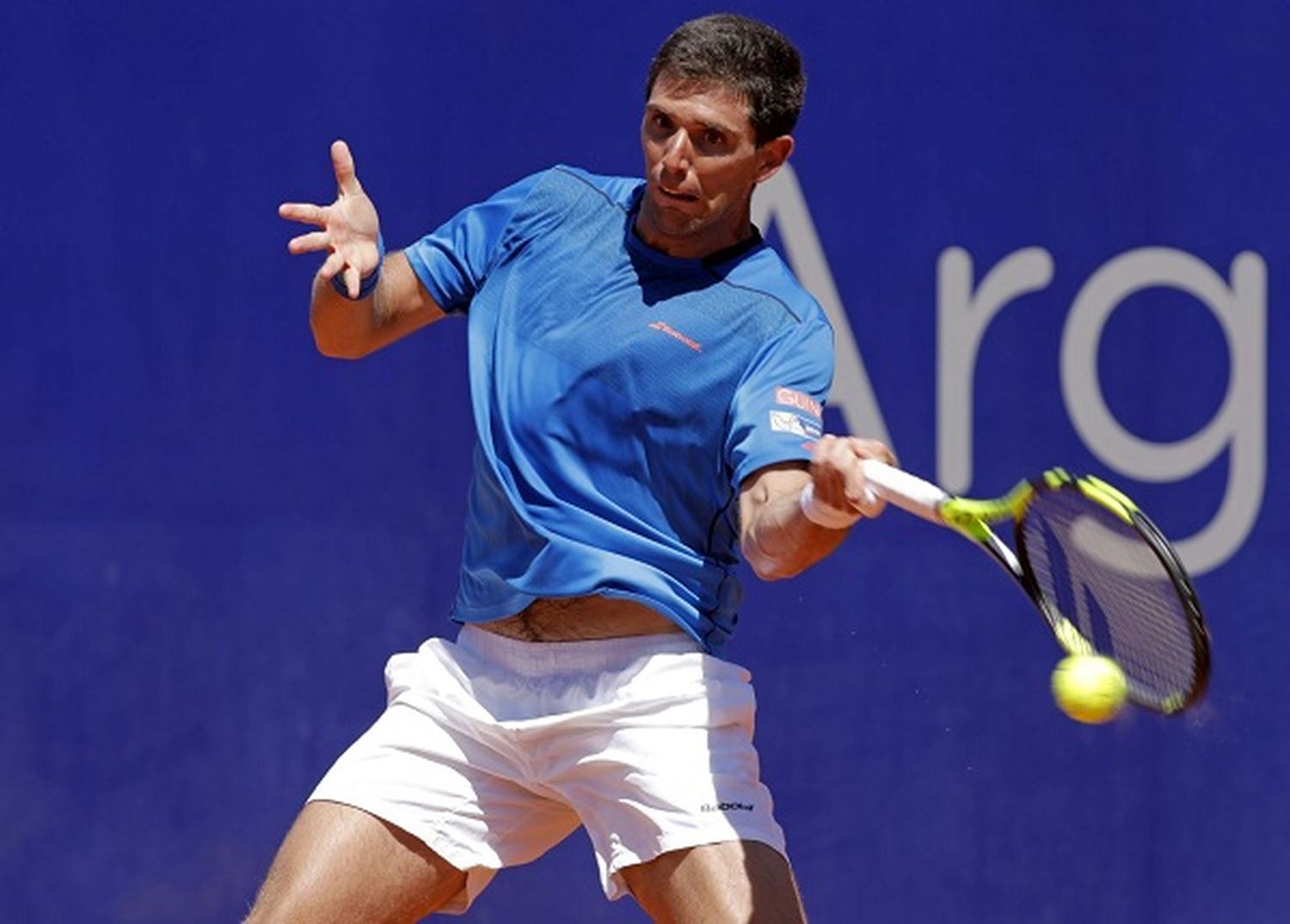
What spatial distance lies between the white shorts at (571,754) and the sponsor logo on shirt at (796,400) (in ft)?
1.34

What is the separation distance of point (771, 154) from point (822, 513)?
0.79 metres

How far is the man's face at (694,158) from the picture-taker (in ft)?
13.2

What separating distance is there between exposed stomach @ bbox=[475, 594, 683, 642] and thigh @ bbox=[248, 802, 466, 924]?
1.23 ft

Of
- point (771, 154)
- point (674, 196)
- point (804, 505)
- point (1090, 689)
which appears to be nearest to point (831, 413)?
point (771, 154)

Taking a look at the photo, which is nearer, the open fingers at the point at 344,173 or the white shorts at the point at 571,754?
the white shorts at the point at 571,754

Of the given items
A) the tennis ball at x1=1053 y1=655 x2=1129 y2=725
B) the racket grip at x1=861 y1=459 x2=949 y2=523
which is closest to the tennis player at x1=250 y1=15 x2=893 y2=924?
the racket grip at x1=861 y1=459 x2=949 y2=523

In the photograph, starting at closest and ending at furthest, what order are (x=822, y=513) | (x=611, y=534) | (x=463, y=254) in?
(x=822, y=513) → (x=611, y=534) → (x=463, y=254)

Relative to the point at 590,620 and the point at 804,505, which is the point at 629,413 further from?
the point at 804,505

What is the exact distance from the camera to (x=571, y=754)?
396 cm

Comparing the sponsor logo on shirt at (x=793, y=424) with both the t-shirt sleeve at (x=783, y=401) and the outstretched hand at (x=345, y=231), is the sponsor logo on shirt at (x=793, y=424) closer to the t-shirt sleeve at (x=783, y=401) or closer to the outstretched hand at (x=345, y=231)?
the t-shirt sleeve at (x=783, y=401)

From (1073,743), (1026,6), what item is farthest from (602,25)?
(1073,743)

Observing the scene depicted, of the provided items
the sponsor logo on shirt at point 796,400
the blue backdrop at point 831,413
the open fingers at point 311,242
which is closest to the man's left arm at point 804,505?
the sponsor logo on shirt at point 796,400

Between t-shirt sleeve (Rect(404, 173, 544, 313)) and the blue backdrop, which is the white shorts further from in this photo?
the blue backdrop

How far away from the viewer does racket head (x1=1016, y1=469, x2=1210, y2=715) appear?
3438 millimetres
